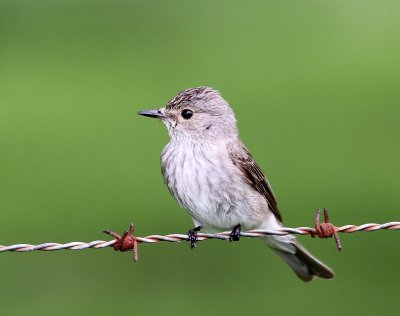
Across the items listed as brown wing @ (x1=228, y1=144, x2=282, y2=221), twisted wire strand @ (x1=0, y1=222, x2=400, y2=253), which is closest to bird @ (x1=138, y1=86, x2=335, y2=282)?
brown wing @ (x1=228, y1=144, x2=282, y2=221)

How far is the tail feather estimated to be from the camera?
25.5 ft

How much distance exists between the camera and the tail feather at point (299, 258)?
7758 millimetres

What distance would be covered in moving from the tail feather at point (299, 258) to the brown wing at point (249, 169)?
276 millimetres

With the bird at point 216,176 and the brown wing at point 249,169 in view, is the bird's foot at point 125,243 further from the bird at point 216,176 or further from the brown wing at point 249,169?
the brown wing at point 249,169

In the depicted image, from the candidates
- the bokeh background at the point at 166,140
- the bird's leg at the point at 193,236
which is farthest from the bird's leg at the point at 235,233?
the bokeh background at the point at 166,140

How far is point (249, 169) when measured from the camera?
7688 millimetres

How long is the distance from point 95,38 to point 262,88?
10.0 ft

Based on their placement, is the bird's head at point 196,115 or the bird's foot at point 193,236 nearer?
the bird's foot at point 193,236

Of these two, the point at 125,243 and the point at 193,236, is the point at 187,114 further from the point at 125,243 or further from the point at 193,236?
the point at 125,243

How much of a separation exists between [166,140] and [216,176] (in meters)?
5.76

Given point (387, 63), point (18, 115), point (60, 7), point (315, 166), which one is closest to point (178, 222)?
point (315, 166)

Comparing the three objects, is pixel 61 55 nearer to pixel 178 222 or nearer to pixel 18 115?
pixel 18 115

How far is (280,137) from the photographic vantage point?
1305 centimetres

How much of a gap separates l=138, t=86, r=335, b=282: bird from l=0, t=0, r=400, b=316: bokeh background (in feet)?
6.86
